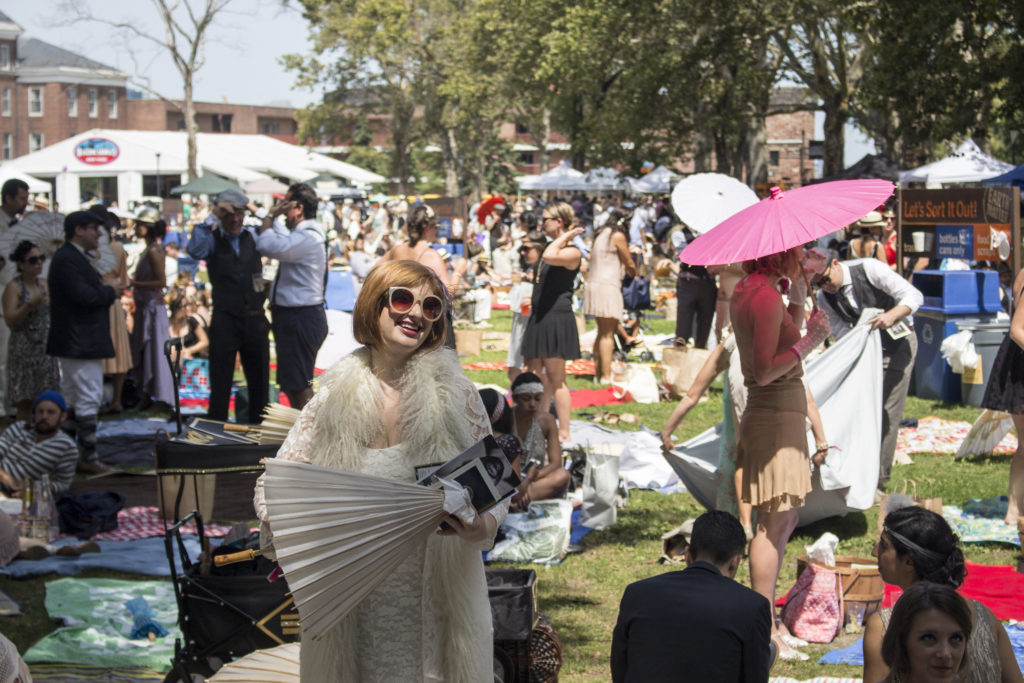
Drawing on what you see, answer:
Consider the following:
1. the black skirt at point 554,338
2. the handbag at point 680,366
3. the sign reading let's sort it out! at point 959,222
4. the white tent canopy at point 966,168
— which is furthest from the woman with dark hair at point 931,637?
the white tent canopy at point 966,168

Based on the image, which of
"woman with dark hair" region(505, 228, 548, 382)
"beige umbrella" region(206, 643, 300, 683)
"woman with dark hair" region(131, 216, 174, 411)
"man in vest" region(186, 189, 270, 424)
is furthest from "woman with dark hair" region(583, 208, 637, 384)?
"beige umbrella" region(206, 643, 300, 683)

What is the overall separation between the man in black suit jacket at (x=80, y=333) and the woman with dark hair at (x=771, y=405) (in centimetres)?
522

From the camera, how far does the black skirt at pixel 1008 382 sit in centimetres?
620

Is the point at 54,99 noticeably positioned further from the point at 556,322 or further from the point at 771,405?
the point at 771,405

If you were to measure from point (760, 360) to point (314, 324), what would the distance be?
14.9 feet

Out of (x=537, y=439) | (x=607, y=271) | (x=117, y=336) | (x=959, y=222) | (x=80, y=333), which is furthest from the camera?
(x=607, y=271)

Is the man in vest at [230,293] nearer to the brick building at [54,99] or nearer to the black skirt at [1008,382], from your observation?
the black skirt at [1008,382]

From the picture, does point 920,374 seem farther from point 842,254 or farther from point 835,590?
point 842,254

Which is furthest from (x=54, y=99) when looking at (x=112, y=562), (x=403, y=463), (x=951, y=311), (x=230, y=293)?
(x=403, y=463)

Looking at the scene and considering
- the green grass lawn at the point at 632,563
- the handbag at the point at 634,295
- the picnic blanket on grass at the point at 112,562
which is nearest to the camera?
the green grass lawn at the point at 632,563

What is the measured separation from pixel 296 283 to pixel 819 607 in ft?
15.2

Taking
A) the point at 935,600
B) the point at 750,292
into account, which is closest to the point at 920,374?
the point at 750,292

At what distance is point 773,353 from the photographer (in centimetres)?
462

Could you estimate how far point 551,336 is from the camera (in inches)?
348
